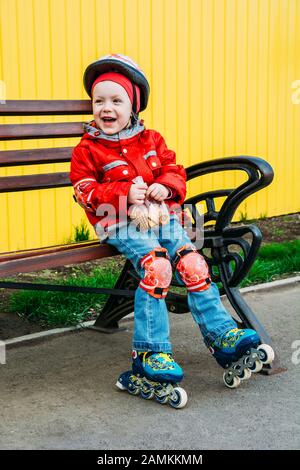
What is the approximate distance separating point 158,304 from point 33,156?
1.05 meters

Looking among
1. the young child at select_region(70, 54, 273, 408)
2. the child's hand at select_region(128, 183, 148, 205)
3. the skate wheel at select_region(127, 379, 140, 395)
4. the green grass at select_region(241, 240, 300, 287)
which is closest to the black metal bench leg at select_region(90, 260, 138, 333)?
the young child at select_region(70, 54, 273, 408)

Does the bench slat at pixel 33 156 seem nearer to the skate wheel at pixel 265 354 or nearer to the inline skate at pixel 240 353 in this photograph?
the inline skate at pixel 240 353

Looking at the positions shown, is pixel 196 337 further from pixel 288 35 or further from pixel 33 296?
pixel 288 35

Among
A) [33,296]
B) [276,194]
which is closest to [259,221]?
[276,194]

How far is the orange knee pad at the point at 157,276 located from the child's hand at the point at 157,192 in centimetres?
29

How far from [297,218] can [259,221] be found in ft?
1.42

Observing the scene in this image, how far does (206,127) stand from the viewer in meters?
6.48

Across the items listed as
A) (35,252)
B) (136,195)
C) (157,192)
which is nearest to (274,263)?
(157,192)

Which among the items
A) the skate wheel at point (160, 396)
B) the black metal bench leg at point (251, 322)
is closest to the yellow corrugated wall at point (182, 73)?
the black metal bench leg at point (251, 322)

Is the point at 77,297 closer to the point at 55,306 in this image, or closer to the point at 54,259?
the point at 55,306

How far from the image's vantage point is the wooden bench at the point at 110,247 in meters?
3.08

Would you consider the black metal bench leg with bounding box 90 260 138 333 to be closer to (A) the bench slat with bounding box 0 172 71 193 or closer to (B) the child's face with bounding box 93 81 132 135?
(A) the bench slat with bounding box 0 172 71 193

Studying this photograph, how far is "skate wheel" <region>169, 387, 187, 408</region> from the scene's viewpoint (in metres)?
2.82

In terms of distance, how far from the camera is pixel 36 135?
361 centimetres
